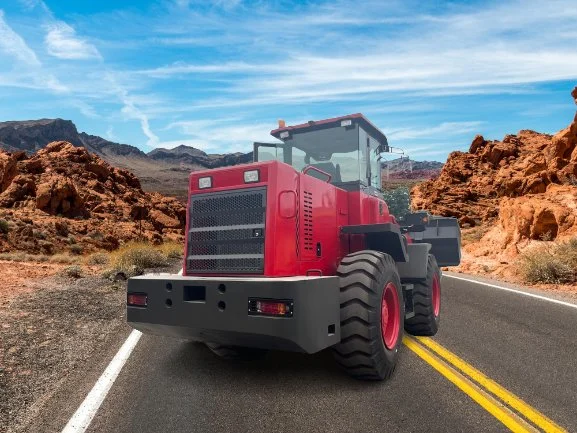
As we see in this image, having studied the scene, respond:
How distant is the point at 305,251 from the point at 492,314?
4242 mm

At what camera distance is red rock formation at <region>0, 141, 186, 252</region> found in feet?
81.5

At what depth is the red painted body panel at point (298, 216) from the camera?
4855mm

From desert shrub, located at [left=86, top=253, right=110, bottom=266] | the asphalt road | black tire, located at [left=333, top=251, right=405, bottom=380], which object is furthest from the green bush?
desert shrub, located at [left=86, top=253, right=110, bottom=266]

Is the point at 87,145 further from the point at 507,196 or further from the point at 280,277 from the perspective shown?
the point at 280,277

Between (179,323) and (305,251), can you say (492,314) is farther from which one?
(179,323)

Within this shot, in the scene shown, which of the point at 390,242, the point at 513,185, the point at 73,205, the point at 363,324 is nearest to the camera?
the point at 363,324

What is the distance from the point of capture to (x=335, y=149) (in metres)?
6.74

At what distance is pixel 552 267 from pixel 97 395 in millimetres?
11288

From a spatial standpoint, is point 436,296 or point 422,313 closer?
point 422,313

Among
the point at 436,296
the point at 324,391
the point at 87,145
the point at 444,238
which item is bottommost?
the point at 324,391

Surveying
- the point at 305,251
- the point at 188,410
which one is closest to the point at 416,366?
the point at 305,251

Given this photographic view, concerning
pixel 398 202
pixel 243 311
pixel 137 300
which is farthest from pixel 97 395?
pixel 398 202

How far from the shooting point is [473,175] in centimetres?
4675

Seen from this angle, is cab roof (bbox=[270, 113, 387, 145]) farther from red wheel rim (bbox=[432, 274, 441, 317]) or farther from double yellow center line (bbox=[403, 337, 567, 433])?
double yellow center line (bbox=[403, 337, 567, 433])
